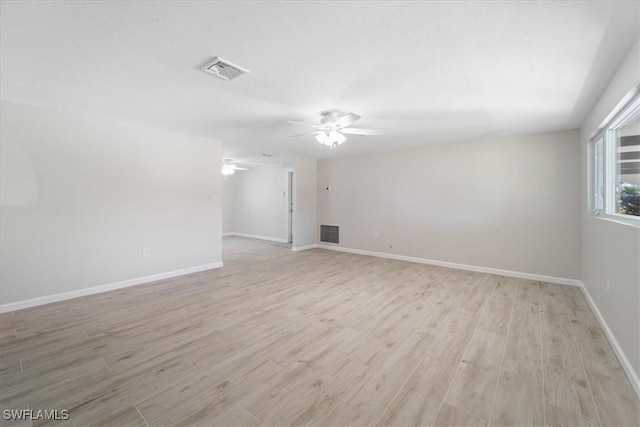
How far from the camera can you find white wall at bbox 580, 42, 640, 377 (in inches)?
70.5

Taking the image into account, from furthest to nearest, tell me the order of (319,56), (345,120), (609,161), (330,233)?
(330,233) < (345,120) < (609,161) < (319,56)

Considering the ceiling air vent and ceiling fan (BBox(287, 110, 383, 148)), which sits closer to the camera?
the ceiling air vent

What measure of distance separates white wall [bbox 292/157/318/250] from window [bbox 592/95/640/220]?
17.1 ft

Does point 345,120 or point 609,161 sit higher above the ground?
point 345,120

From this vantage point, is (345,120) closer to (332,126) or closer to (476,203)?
(332,126)

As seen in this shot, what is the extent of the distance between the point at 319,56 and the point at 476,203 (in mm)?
4035

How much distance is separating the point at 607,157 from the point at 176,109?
4.87 m

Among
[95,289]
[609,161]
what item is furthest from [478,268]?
[95,289]

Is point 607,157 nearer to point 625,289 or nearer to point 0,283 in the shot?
point 625,289

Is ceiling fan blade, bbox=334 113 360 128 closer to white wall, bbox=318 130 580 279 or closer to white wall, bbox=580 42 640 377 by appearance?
white wall, bbox=580 42 640 377

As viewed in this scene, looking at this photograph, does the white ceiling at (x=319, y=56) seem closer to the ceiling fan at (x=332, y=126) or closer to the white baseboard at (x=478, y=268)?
the ceiling fan at (x=332, y=126)

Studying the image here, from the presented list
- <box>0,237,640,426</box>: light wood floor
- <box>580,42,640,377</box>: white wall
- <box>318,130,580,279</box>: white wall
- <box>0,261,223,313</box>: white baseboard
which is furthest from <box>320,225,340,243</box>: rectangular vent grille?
<box>580,42,640,377</box>: white wall

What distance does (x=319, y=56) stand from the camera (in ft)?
6.50

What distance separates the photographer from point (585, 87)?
97.0 inches
